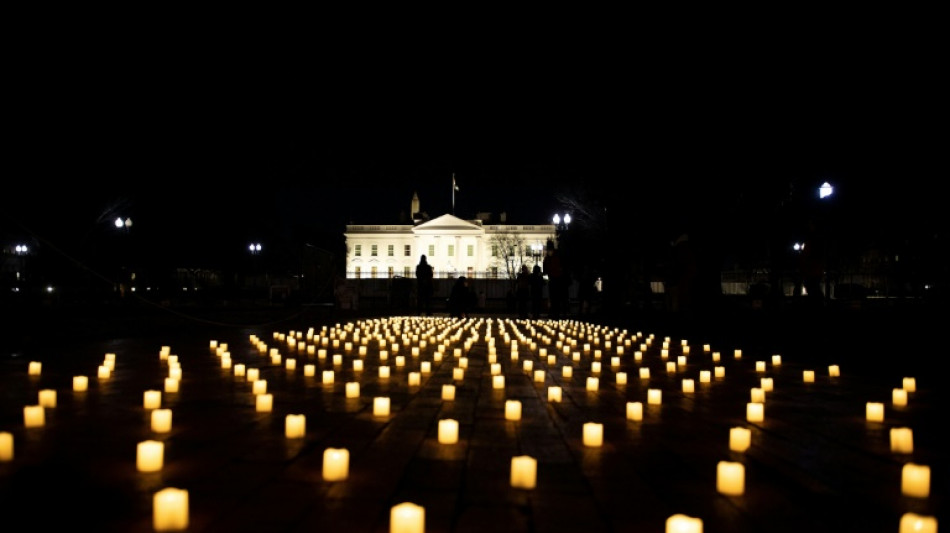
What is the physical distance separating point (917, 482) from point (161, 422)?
372 cm

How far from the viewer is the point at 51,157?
20.1 m

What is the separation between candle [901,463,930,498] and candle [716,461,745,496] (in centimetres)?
66

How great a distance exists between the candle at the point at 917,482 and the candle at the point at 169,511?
2767 millimetres

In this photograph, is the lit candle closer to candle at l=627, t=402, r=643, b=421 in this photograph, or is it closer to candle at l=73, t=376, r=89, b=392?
candle at l=627, t=402, r=643, b=421

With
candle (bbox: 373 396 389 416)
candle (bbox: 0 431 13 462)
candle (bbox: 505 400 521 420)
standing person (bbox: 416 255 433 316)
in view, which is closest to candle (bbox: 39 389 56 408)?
candle (bbox: 0 431 13 462)

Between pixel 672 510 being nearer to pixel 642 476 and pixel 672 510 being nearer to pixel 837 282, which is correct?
pixel 642 476

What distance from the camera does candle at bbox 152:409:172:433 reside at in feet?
12.9

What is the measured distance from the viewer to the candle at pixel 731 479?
283cm

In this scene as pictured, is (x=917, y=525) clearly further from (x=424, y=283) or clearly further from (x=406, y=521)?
(x=424, y=283)

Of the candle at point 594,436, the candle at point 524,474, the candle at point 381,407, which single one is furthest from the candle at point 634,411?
the candle at point 524,474

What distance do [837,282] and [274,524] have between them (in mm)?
37047

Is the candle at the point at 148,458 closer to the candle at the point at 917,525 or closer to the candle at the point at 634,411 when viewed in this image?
the candle at the point at 634,411

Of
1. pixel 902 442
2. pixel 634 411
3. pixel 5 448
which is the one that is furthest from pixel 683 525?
pixel 5 448

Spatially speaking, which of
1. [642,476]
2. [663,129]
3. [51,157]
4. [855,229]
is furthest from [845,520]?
[855,229]
